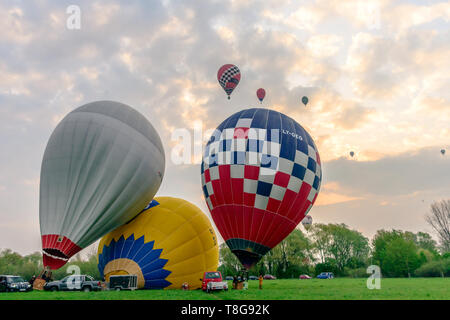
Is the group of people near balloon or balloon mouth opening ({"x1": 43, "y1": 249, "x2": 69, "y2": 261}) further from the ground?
the group of people near balloon

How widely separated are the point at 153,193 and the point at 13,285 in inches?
288

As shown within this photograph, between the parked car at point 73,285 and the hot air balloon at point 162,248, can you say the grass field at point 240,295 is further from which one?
the hot air balloon at point 162,248

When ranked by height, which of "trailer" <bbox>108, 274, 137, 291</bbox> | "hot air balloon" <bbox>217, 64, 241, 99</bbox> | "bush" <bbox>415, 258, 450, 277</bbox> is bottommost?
"bush" <bbox>415, 258, 450, 277</bbox>

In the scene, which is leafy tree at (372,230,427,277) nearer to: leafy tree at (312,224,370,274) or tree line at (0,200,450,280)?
tree line at (0,200,450,280)

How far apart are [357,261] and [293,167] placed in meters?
50.6

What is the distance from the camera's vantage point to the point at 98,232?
16.3m

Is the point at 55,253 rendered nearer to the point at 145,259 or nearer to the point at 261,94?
the point at 145,259

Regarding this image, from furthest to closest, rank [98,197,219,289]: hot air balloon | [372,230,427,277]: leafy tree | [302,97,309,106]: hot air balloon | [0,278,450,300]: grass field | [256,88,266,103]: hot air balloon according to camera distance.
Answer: [372,230,427,277]: leafy tree, [302,97,309,106]: hot air balloon, [256,88,266,103]: hot air balloon, [98,197,219,289]: hot air balloon, [0,278,450,300]: grass field

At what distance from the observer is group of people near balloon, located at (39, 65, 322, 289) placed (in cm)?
1606

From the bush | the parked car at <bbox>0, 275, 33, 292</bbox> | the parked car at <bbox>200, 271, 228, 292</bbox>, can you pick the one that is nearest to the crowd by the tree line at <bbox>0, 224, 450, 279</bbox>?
the bush

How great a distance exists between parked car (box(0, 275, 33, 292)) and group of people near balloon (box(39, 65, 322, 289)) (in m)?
1.79

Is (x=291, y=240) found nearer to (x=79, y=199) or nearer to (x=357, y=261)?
(x=357, y=261)

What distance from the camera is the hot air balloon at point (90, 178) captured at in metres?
15.7

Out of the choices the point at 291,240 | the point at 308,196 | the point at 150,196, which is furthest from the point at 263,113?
the point at 291,240
